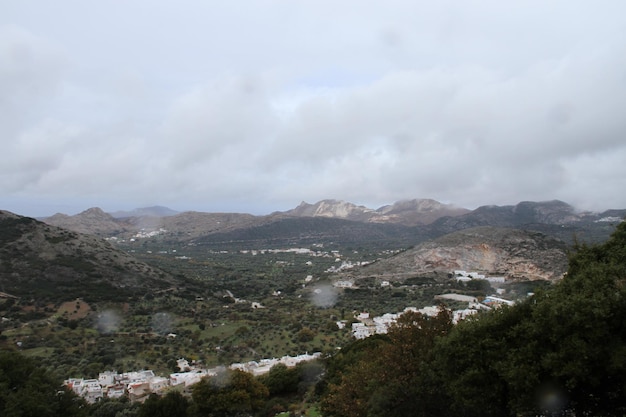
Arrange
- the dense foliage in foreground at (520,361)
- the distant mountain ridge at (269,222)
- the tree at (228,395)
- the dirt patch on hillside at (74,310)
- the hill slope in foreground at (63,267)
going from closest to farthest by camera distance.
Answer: the dense foliage in foreground at (520,361) < the tree at (228,395) < the dirt patch on hillside at (74,310) < the hill slope in foreground at (63,267) < the distant mountain ridge at (269,222)

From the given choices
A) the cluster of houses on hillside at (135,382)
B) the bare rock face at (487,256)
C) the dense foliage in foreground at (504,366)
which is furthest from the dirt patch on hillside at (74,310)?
the bare rock face at (487,256)

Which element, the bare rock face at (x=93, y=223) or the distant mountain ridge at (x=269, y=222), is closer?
the bare rock face at (x=93, y=223)

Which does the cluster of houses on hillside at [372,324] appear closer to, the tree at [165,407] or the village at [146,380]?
the village at [146,380]

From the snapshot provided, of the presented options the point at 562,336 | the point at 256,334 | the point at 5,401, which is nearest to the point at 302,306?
the point at 256,334

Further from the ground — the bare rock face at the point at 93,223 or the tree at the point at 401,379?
the bare rock face at the point at 93,223

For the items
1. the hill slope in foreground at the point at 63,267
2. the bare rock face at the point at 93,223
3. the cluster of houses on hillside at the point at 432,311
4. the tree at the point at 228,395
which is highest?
the bare rock face at the point at 93,223

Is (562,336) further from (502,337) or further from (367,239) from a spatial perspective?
(367,239)
